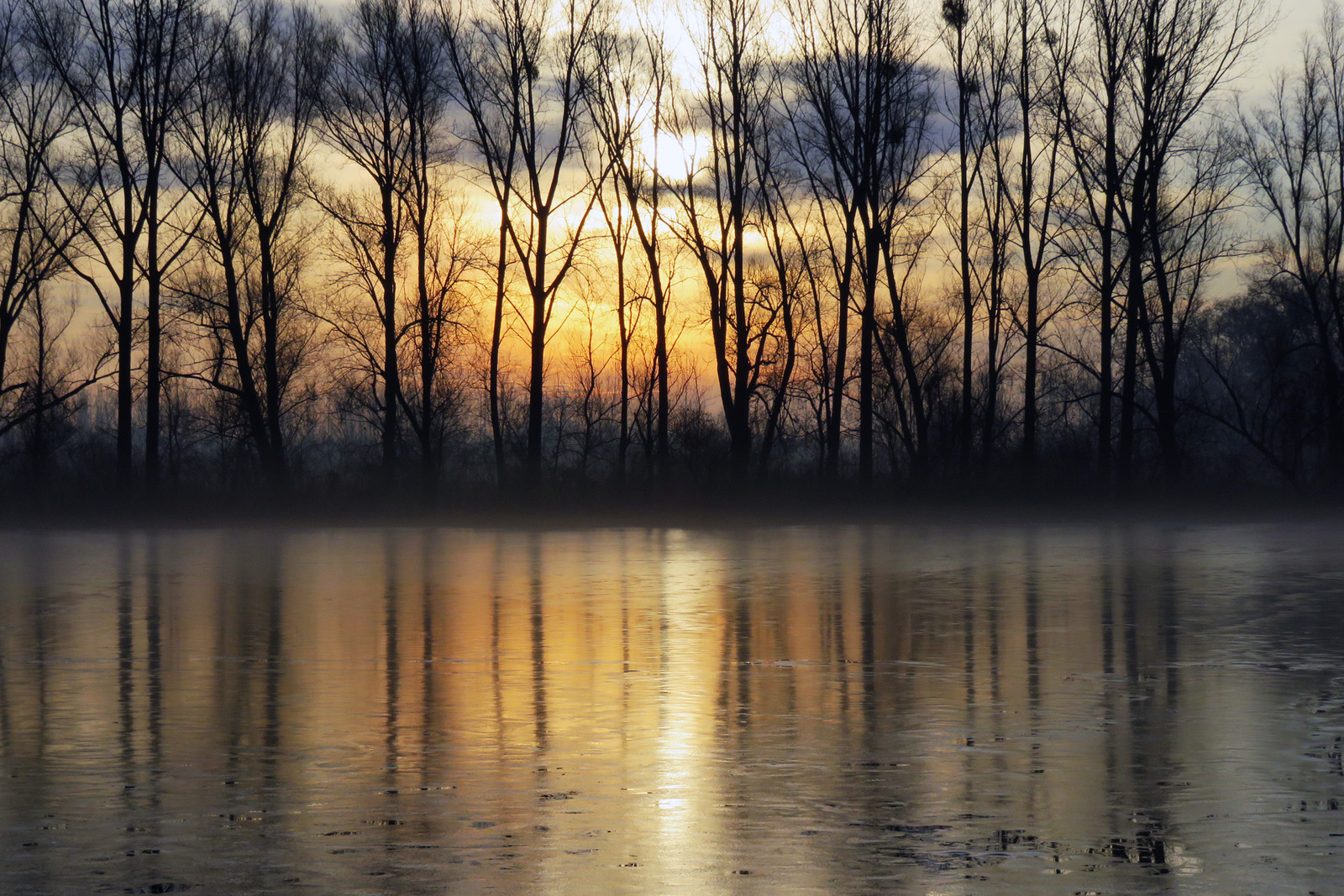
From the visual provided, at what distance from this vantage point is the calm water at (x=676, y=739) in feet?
17.8

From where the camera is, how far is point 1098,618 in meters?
13.4

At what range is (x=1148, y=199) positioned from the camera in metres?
42.5

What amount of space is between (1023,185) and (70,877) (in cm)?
4306

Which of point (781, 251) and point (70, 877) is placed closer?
point (70, 877)

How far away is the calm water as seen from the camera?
5.43 metres

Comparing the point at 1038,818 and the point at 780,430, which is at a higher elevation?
the point at 780,430

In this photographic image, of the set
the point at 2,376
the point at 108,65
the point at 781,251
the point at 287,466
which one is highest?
the point at 108,65

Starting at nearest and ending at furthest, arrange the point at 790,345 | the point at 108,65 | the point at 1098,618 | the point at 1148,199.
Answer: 1. the point at 1098,618
2. the point at 108,65
3. the point at 1148,199
4. the point at 790,345

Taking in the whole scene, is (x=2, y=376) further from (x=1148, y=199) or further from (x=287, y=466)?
(x=1148, y=199)

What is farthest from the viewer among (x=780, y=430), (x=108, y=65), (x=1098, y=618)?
(x=780, y=430)

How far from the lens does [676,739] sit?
7910 millimetres

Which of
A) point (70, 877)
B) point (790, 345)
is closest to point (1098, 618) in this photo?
point (70, 877)

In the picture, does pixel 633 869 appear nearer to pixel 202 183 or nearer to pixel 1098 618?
pixel 1098 618

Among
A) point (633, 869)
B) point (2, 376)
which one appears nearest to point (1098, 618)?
point (633, 869)
